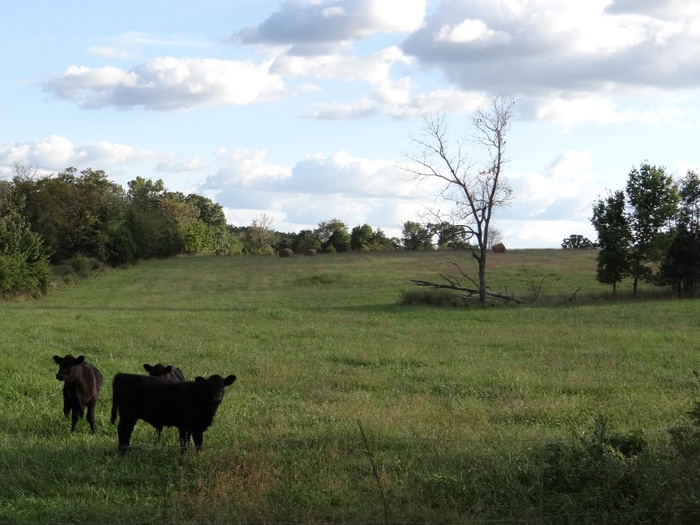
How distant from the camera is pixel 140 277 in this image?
237 ft

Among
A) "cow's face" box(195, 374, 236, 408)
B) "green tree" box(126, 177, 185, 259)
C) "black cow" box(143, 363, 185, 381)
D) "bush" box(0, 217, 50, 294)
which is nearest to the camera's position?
"cow's face" box(195, 374, 236, 408)

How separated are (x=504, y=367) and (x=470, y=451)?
954 centimetres

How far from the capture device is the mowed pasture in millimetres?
7441

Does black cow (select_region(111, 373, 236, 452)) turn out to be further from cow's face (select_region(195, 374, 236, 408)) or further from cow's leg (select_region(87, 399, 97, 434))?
cow's leg (select_region(87, 399, 97, 434))

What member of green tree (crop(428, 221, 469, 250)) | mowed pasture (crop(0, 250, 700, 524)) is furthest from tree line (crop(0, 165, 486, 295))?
mowed pasture (crop(0, 250, 700, 524))

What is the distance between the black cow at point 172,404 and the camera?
9.20m

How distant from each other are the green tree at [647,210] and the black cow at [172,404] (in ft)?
135

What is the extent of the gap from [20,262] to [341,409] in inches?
1643

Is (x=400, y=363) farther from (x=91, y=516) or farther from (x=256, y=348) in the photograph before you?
(x=91, y=516)

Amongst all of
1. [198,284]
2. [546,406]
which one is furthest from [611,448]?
[198,284]

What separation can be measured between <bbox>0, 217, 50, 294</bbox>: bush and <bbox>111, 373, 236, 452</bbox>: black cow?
135 ft

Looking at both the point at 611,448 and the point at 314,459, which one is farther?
the point at 314,459

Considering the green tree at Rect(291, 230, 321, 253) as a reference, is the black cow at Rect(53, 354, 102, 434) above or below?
below

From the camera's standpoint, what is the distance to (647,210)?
46.3 m
